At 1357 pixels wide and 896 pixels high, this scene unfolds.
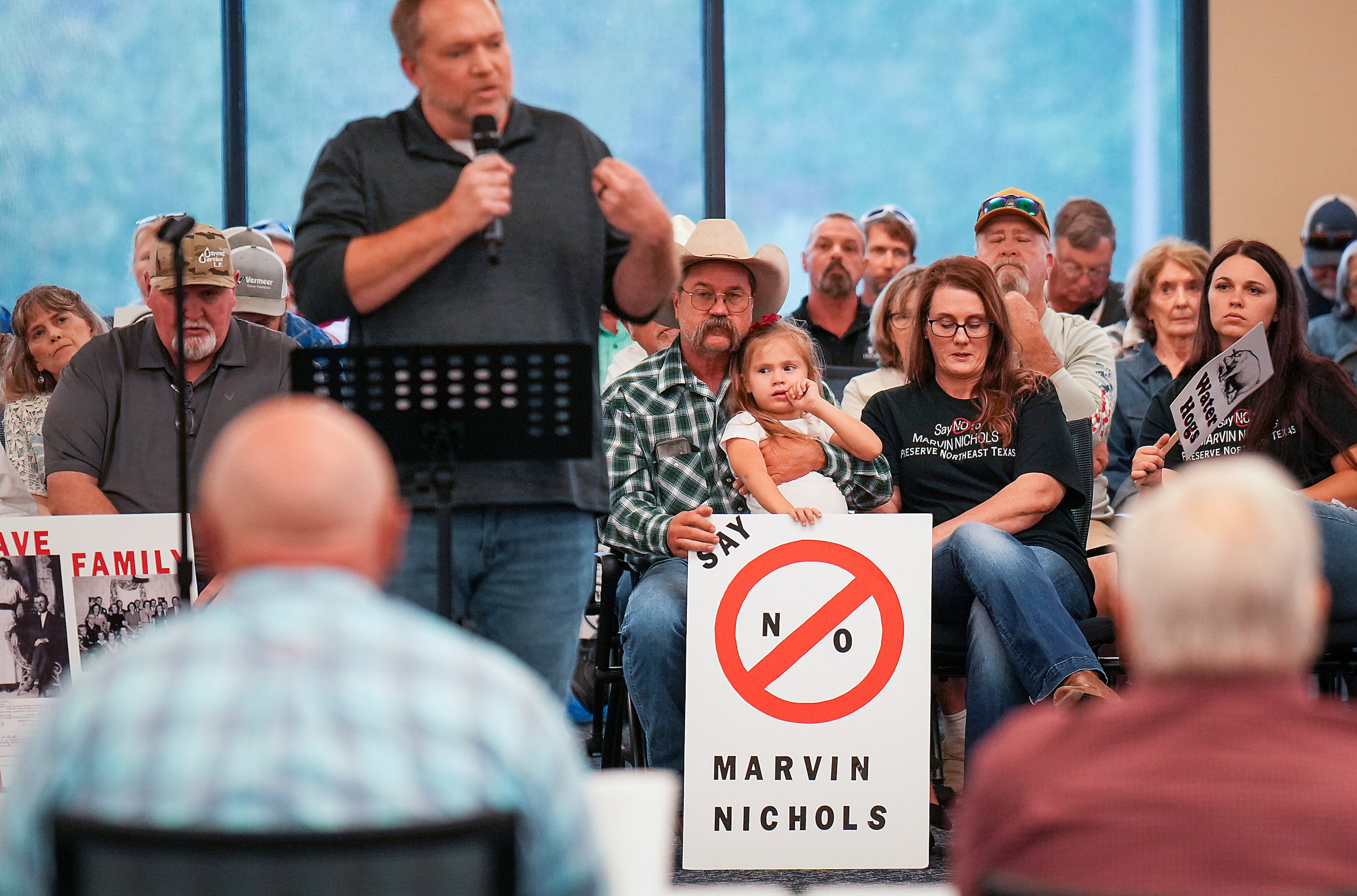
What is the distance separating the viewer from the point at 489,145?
224cm

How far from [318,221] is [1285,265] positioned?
2759 millimetres

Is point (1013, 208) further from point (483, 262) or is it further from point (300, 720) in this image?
point (300, 720)

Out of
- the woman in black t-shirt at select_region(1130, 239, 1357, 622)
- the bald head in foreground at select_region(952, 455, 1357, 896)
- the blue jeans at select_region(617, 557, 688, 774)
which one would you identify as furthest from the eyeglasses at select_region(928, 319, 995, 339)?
the bald head in foreground at select_region(952, 455, 1357, 896)

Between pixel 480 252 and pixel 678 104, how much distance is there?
4.99m

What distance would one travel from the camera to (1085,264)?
18.8 feet

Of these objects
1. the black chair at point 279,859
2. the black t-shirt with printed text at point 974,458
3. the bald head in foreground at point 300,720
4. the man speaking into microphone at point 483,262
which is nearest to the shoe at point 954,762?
the black t-shirt with printed text at point 974,458

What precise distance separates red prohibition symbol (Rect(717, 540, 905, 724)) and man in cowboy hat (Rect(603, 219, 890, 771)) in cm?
14

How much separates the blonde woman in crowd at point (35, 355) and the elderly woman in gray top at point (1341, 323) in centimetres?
444

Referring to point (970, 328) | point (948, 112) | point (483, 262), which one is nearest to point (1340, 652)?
point (970, 328)

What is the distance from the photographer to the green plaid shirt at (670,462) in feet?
11.7

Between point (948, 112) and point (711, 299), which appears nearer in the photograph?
point (711, 299)

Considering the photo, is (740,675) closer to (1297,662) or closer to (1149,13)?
(1297,662)

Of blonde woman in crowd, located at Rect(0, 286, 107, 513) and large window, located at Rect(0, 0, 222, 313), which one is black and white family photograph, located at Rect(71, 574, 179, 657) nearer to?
blonde woman in crowd, located at Rect(0, 286, 107, 513)

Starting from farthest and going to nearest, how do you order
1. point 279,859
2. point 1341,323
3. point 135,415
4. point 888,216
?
point 888,216, point 1341,323, point 135,415, point 279,859
